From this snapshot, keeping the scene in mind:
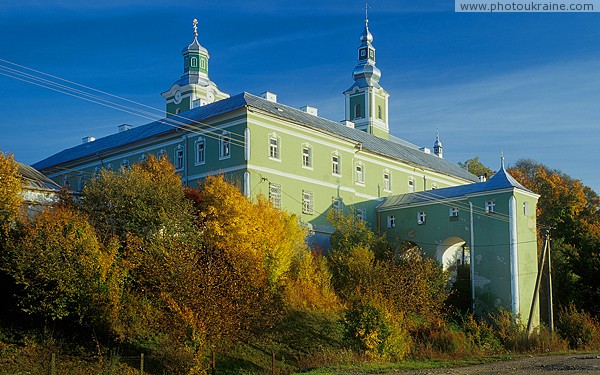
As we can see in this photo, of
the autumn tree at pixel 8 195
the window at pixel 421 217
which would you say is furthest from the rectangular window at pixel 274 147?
the autumn tree at pixel 8 195

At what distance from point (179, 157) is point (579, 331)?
82.7 feet

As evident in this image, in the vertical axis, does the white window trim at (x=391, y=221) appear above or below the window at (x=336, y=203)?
below

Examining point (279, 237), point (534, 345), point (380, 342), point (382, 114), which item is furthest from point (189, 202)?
point (382, 114)

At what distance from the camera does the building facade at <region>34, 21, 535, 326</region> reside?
4181 cm

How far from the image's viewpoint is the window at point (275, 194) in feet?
137

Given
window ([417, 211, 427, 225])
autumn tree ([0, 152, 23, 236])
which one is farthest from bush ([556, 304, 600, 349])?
autumn tree ([0, 152, 23, 236])

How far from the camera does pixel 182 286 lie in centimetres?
2525

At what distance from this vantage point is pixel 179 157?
4578 centimetres

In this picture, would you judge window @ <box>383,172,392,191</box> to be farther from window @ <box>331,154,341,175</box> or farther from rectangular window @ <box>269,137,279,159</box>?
rectangular window @ <box>269,137,279,159</box>

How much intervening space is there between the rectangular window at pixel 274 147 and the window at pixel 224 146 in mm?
2374

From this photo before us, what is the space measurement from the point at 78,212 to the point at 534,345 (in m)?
22.8

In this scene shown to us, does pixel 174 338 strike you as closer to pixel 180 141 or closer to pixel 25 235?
pixel 25 235

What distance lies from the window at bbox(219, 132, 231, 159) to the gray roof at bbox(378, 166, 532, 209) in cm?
1253

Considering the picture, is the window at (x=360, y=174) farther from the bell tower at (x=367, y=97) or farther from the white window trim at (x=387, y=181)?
the bell tower at (x=367, y=97)
